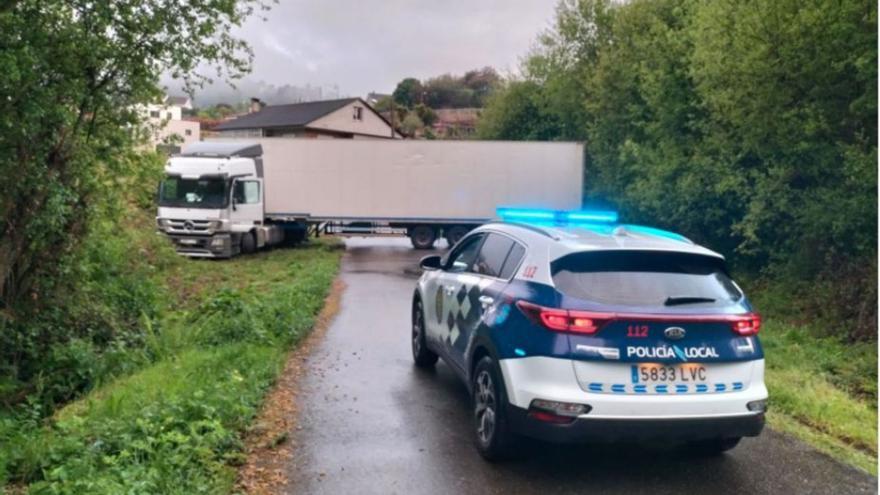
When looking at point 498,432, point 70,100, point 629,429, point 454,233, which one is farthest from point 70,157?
point 454,233

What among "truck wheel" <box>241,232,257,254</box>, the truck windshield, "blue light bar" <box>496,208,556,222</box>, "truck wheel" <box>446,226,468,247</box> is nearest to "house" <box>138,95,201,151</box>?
"blue light bar" <box>496,208,556,222</box>

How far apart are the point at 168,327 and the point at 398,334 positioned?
3.67 m

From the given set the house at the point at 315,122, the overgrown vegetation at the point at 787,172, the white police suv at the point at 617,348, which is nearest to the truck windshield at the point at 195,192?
the overgrown vegetation at the point at 787,172

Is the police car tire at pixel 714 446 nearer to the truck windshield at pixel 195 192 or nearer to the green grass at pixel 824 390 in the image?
the green grass at pixel 824 390

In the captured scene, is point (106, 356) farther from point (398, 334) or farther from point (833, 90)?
point (833, 90)

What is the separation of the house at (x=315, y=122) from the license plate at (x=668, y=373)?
5505cm

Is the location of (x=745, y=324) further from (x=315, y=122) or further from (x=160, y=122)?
(x=315, y=122)

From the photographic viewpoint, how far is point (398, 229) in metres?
27.4

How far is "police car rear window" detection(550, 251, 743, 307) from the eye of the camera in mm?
4848

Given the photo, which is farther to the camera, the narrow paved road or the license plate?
the narrow paved road

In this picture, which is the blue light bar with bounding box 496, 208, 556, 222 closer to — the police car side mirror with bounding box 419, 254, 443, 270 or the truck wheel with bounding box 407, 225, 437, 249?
the police car side mirror with bounding box 419, 254, 443, 270

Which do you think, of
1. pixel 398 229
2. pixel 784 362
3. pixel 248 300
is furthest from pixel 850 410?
pixel 398 229

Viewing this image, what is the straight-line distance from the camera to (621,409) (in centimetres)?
464

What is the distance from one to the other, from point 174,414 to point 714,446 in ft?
13.6
